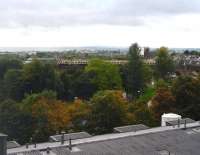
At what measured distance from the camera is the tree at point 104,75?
52.9m

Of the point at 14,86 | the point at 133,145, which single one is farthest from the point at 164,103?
the point at 14,86

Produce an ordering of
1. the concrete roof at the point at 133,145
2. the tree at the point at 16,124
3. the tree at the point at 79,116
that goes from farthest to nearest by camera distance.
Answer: the tree at the point at 79,116 < the tree at the point at 16,124 < the concrete roof at the point at 133,145

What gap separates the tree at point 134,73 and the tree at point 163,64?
8.59 metres

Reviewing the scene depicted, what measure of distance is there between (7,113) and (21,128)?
131 centimetres

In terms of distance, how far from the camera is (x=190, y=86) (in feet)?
113

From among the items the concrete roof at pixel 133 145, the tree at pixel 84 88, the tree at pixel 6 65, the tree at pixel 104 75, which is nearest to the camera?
the concrete roof at pixel 133 145

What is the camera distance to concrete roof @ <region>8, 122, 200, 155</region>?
17750 millimetres

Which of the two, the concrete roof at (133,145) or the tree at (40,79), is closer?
the concrete roof at (133,145)

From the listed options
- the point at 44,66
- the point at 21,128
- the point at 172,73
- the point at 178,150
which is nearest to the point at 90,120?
the point at 21,128

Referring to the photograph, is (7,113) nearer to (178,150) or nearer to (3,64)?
(178,150)

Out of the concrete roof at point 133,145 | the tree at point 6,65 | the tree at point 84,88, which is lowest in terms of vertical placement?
the tree at point 84,88

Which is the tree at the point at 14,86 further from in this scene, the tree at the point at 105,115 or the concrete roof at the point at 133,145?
the concrete roof at the point at 133,145

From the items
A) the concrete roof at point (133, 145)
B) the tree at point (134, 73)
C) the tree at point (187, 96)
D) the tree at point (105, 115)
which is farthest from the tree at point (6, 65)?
the concrete roof at point (133, 145)

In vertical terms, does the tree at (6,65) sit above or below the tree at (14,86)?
above
